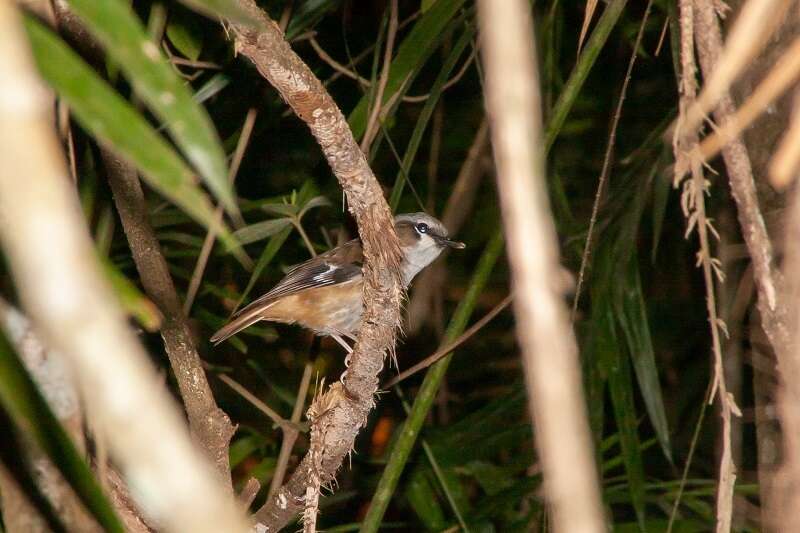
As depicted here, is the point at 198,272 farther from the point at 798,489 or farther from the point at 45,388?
the point at 798,489

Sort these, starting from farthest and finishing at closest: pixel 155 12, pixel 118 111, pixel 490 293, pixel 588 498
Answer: pixel 490 293 < pixel 155 12 < pixel 118 111 < pixel 588 498

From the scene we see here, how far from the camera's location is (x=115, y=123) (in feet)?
3.77

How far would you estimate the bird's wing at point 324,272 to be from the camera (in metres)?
4.92

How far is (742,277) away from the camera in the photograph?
4.51m

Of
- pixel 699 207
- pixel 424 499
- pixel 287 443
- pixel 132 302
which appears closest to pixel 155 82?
pixel 132 302

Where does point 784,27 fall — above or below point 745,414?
above

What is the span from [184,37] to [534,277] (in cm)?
330

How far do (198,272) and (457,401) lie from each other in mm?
3158

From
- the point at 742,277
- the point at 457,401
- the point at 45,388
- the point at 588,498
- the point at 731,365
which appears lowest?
the point at 457,401

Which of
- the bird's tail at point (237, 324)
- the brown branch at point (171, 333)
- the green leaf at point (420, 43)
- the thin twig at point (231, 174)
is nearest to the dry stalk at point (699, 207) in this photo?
the green leaf at point (420, 43)

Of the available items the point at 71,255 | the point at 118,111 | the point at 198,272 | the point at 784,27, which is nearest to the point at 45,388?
the point at 118,111

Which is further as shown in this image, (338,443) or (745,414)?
(745,414)

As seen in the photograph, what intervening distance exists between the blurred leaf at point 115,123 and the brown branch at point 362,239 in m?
1.02

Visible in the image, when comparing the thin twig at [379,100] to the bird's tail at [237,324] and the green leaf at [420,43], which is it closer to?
the green leaf at [420,43]
